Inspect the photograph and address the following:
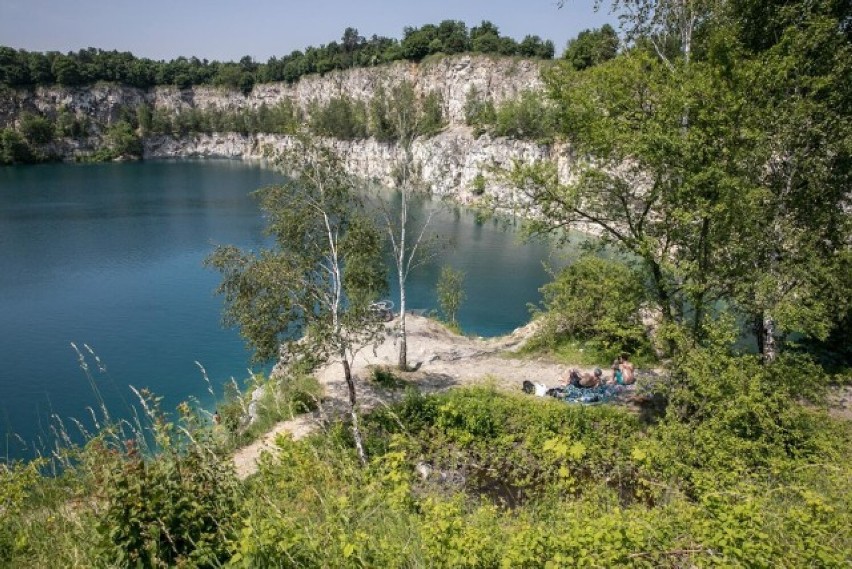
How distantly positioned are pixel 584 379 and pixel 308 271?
1051 cm

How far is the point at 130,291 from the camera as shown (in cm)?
4300

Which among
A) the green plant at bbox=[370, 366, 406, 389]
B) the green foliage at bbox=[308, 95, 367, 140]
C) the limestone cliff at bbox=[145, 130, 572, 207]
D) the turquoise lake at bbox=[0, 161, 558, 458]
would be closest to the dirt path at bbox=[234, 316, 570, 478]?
the green plant at bbox=[370, 366, 406, 389]

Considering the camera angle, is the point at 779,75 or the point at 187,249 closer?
the point at 779,75

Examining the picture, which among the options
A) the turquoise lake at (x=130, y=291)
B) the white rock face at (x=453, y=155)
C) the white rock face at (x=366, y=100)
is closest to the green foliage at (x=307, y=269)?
the turquoise lake at (x=130, y=291)

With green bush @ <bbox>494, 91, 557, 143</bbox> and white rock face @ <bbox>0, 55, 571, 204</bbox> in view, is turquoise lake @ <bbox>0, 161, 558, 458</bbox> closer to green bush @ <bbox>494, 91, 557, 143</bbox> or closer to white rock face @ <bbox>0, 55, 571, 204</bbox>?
white rock face @ <bbox>0, 55, 571, 204</bbox>

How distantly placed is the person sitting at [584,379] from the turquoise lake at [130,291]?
557cm

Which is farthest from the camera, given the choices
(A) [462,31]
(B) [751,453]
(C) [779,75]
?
(A) [462,31]

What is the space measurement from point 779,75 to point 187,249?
179 ft

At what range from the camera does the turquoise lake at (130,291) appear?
27.8 metres

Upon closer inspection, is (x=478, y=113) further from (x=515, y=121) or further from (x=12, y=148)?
(x=12, y=148)

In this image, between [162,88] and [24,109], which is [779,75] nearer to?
[24,109]

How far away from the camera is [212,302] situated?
40688 mm

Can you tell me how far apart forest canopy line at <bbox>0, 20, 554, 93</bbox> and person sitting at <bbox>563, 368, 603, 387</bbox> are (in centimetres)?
9457

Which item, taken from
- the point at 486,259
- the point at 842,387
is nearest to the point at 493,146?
the point at 486,259
